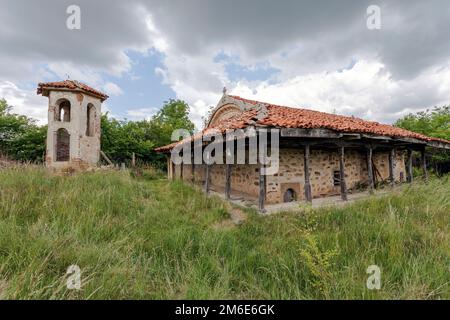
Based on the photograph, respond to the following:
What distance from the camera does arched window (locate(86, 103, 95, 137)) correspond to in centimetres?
1173

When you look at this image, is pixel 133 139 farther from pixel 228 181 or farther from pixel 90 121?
pixel 228 181

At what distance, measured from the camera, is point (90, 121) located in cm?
1181

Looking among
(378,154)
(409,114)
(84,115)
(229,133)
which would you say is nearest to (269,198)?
(229,133)

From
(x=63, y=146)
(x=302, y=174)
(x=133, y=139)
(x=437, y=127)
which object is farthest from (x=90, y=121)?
(x=437, y=127)

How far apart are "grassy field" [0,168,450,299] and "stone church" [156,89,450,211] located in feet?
7.10

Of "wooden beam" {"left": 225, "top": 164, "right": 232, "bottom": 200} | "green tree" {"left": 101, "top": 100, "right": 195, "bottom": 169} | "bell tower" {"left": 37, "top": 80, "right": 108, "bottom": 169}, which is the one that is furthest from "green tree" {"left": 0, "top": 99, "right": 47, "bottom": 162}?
"wooden beam" {"left": 225, "top": 164, "right": 232, "bottom": 200}

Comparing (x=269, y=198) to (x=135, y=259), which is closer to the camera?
(x=135, y=259)

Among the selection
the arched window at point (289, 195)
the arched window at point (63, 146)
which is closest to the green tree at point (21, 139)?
the arched window at point (63, 146)

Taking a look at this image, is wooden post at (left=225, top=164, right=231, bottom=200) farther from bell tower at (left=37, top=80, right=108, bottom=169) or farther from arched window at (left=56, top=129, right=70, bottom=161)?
arched window at (left=56, top=129, right=70, bottom=161)

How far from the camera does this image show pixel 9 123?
14633 mm

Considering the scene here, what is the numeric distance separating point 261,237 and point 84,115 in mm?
11033

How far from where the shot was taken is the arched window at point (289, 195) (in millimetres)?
7691

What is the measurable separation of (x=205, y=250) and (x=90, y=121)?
11601 millimetres
